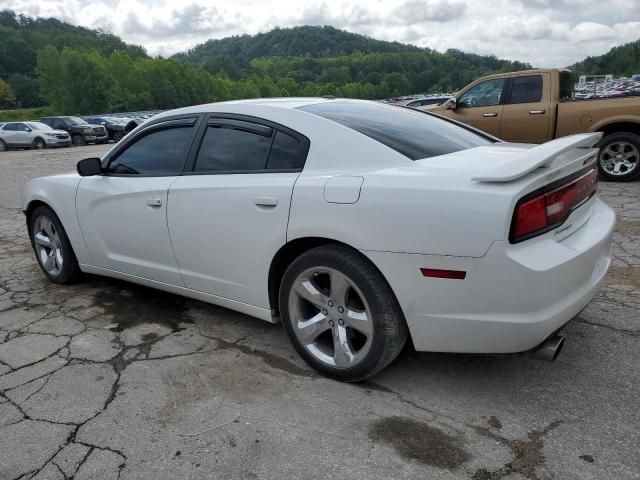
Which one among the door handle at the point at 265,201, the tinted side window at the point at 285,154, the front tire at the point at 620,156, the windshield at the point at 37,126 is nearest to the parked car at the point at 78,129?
the windshield at the point at 37,126

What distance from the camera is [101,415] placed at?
8.32 feet

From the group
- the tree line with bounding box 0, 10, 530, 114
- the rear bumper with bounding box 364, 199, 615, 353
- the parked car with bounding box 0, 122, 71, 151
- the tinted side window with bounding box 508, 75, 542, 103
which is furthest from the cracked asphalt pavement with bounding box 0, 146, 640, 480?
the tree line with bounding box 0, 10, 530, 114

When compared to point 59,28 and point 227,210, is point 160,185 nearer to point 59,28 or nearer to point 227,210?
point 227,210

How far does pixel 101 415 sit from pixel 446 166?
6.78 feet

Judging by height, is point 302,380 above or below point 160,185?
below

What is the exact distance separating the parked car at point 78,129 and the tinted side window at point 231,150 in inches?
1110

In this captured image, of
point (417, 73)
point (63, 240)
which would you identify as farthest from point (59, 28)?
point (63, 240)

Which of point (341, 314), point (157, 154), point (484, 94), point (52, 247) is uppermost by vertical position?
point (157, 154)

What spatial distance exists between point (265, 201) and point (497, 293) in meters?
1.28

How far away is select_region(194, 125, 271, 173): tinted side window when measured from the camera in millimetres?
2988

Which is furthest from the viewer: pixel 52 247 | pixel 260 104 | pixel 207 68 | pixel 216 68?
pixel 216 68

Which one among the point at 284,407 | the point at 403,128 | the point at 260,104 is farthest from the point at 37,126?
the point at 284,407

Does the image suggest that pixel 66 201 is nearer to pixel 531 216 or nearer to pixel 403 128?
pixel 403 128

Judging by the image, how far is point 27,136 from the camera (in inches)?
997
